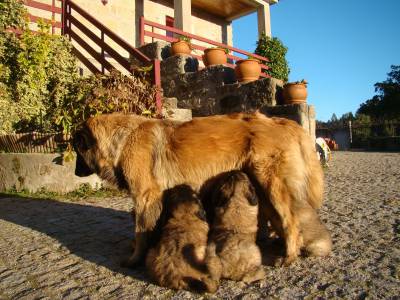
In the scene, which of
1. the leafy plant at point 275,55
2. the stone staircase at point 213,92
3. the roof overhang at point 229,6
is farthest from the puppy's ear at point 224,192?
the roof overhang at point 229,6

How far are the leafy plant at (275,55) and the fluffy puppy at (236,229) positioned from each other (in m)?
10.3

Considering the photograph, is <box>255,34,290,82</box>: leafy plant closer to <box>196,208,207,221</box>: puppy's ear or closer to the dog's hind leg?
the dog's hind leg

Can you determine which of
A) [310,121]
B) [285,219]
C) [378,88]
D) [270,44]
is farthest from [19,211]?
[378,88]

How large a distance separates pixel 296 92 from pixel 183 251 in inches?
266

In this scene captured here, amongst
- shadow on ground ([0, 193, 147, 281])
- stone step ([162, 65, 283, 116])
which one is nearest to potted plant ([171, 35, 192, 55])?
stone step ([162, 65, 283, 116])

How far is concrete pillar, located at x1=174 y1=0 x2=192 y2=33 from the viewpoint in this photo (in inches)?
504

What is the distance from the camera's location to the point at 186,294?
8.02 ft

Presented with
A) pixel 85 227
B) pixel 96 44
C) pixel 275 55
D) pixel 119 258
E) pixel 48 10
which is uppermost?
pixel 48 10

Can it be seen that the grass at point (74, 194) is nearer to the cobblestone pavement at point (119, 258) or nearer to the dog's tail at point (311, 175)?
the cobblestone pavement at point (119, 258)

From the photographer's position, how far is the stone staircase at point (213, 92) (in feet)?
28.3

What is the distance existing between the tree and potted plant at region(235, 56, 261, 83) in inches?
1178

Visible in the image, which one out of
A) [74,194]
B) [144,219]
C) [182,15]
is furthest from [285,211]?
[182,15]

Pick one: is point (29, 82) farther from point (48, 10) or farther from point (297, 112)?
point (297, 112)

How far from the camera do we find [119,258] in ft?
10.7
